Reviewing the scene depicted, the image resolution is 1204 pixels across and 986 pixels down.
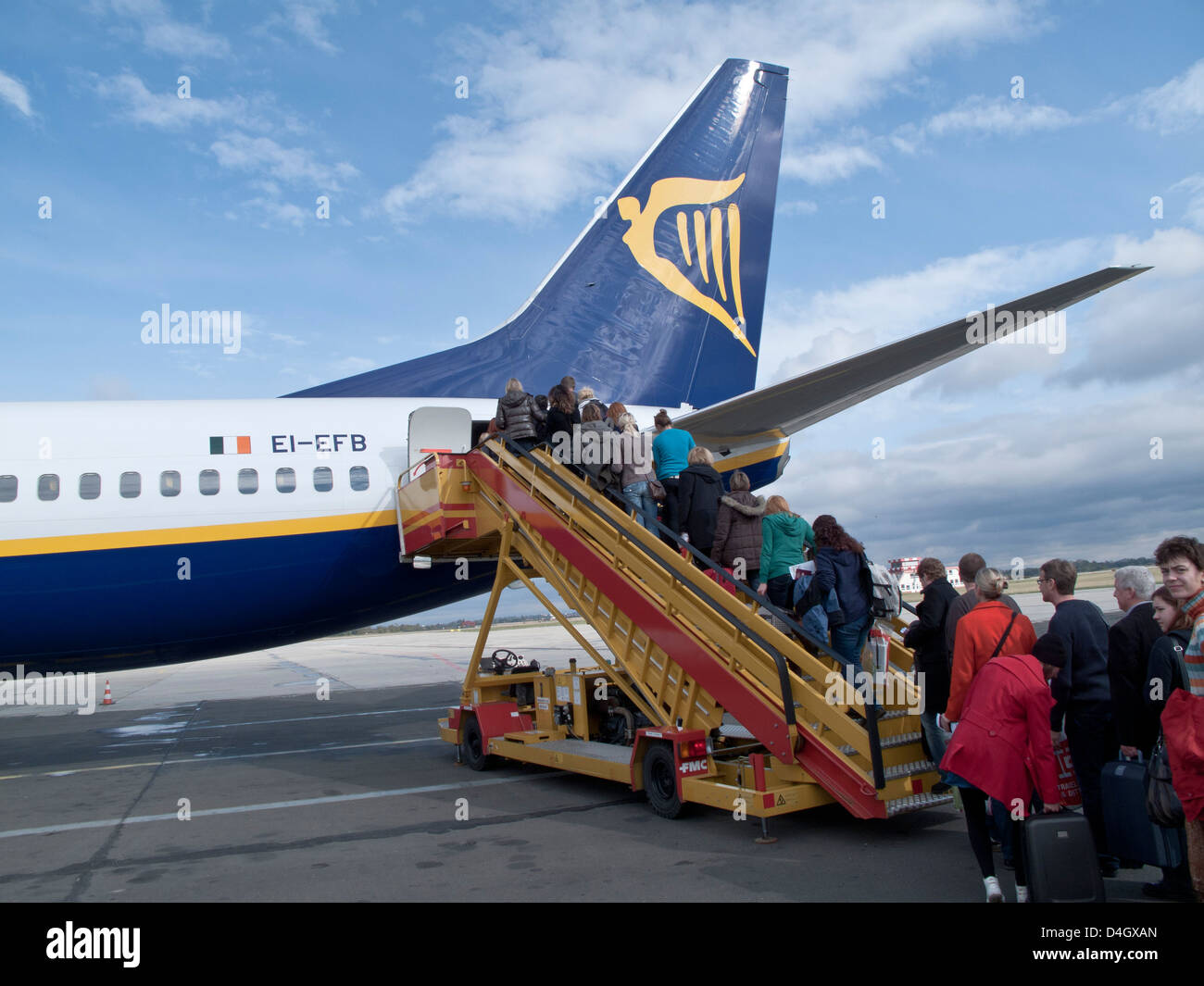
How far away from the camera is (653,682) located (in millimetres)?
8344

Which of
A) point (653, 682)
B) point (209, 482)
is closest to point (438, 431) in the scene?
point (209, 482)

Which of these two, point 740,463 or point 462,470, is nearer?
point 462,470

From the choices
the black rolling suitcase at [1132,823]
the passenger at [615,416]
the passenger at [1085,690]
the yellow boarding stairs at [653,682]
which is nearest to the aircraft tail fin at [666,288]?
the yellow boarding stairs at [653,682]

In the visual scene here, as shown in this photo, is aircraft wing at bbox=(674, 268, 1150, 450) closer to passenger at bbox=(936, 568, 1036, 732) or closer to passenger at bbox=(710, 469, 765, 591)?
passenger at bbox=(710, 469, 765, 591)

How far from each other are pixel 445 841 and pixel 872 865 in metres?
3.50

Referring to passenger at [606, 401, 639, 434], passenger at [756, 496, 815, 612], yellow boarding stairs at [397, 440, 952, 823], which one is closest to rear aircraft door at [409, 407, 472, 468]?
yellow boarding stairs at [397, 440, 952, 823]

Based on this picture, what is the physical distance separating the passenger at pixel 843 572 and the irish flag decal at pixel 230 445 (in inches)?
322

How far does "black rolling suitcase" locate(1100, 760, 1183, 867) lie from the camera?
5.35m

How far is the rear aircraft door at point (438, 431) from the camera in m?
13.0

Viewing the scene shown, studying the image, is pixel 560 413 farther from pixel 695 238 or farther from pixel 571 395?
pixel 695 238

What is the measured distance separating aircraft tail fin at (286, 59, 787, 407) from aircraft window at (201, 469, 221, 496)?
3.59 m

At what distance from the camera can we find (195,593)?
11812 millimetres
